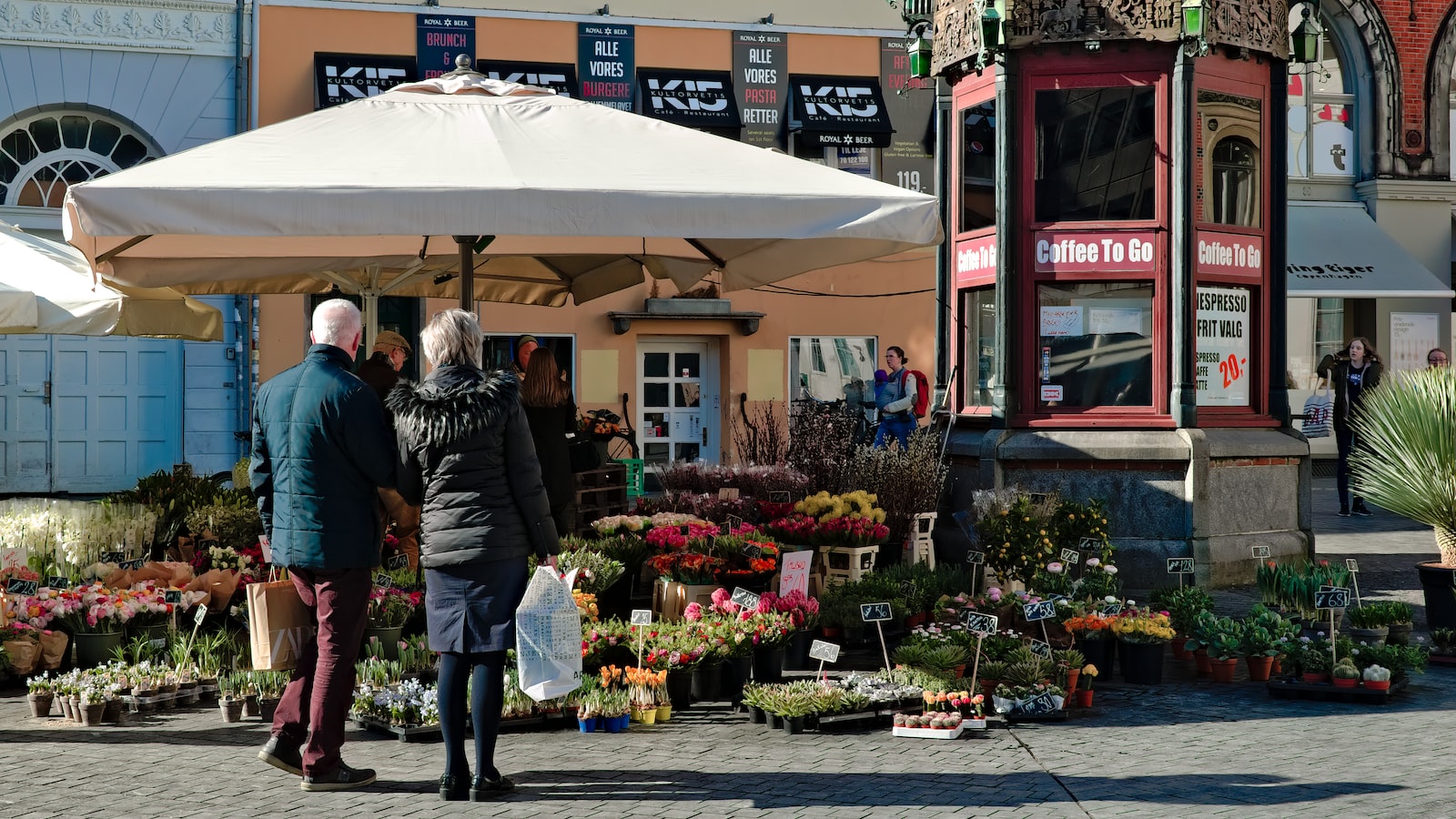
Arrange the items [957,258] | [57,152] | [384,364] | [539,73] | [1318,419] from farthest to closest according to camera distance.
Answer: [1318,419] < [539,73] < [57,152] < [957,258] < [384,364]

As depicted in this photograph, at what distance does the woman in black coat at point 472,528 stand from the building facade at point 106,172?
14.7m

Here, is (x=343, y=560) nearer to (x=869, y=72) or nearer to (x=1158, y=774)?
(x=1158, y=774)

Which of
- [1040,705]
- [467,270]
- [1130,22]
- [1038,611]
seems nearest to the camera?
[1040,705]

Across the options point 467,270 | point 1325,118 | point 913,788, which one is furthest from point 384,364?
point 1325,118

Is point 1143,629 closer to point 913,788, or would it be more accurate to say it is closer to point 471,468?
point 913,788

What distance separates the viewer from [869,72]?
21.1 metres

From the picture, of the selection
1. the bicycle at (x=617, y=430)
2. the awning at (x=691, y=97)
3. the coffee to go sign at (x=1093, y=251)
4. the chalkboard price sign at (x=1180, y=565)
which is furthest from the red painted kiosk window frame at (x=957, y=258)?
the awning at (x=691, y=97)

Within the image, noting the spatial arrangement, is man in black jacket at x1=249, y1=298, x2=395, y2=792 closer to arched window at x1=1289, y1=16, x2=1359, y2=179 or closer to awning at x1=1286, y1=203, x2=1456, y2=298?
awning at x1=1286, y1=203, x2=1456, y2=298

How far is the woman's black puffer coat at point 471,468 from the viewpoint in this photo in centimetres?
493

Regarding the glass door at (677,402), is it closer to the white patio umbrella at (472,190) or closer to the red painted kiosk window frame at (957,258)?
the red painted kiosk window frame at (957,258)

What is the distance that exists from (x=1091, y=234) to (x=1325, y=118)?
44.0 feet

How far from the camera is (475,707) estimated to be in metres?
4.98

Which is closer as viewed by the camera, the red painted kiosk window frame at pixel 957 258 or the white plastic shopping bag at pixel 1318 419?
the red painted kiosk window frame at pixel 957 258

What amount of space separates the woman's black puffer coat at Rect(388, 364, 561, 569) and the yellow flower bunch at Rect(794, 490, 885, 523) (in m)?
3.93
